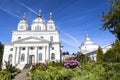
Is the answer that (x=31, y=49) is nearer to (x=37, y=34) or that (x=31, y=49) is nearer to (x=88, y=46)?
(x=37, y=34)

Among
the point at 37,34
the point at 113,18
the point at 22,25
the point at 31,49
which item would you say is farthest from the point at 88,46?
the point at 113,18

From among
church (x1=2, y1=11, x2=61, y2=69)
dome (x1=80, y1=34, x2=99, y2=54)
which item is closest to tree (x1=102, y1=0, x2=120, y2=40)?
church (x1=2, y1=11, x2=61, y2=69)

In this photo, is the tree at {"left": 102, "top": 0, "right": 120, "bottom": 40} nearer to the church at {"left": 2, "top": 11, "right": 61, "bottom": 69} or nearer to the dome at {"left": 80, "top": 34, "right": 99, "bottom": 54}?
the church at {"left": 2, "top": 11, "right": 61, "bottom": 69}

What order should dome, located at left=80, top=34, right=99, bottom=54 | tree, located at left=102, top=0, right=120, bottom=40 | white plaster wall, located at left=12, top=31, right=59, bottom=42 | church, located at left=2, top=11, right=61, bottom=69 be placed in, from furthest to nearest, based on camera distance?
dome, located at left=80, top=34, right=99, bottom=54, white plaster wall, located at left=12, top=31, right=59, bottom=42, church, located at left=2, top=11, right=61, bottom=69, tree, located at left=102, top=0, right=120, bottom=40

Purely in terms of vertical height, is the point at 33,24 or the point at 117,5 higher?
the point at 33,24

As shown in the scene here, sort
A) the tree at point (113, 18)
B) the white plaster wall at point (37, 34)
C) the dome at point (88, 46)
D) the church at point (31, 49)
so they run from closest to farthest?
the tree at point (113, 18), the church at point (31, 49), the white plaster wall at point (37, 34), the dome at point (88, 46)

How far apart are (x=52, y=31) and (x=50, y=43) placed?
5402mm

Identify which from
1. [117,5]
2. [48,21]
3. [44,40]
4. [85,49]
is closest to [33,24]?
[48,21]

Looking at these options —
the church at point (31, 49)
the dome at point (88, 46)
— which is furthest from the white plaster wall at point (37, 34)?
the dome at point (88, 46)

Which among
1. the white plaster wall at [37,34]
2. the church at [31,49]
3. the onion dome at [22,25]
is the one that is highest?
the onion dome at [22,25]

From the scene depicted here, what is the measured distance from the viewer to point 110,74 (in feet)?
24.5

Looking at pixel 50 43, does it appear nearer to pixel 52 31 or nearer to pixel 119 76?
pixel 52 31

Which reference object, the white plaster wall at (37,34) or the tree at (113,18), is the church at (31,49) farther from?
the tree at (113,18)

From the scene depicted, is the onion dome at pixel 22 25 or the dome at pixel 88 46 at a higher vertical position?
the onion dome at pixel 22 25
